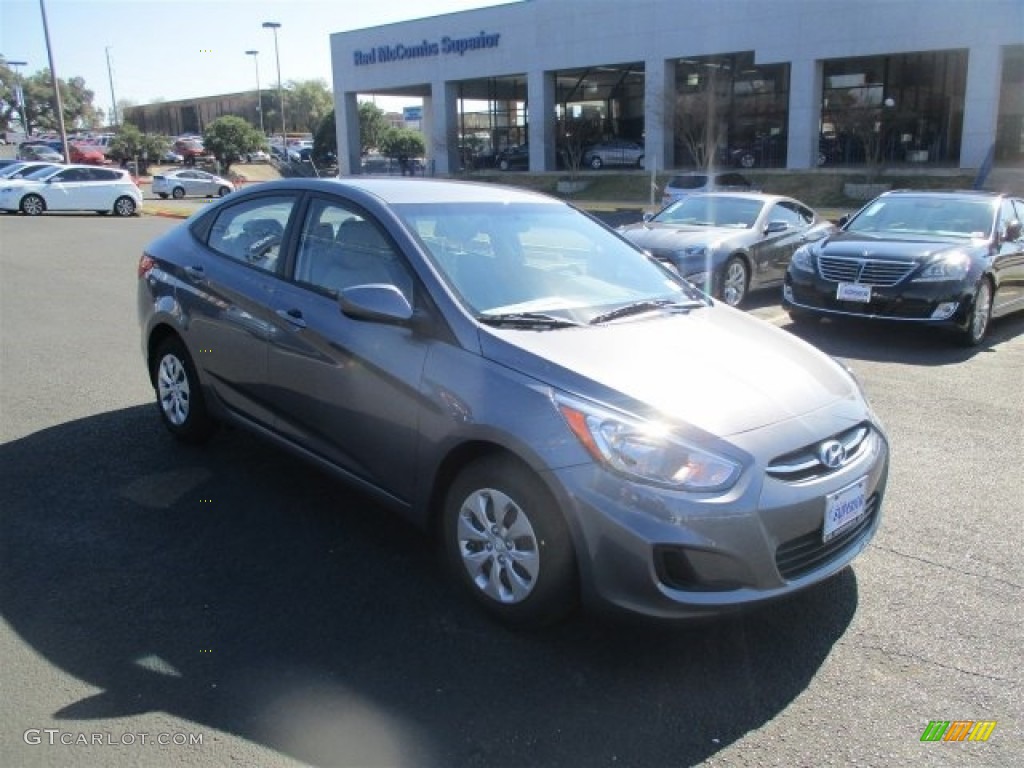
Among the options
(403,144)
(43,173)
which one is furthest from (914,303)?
(403,144)

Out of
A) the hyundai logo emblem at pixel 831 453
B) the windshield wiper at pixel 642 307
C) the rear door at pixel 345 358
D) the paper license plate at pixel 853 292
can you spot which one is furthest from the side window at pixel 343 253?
the paper license plate at pixel 853 292

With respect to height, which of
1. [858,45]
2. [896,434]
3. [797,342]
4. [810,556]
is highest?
[858,45]

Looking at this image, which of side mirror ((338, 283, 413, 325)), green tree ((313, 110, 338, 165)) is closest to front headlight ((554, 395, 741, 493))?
side mirror ((338, 283, 413, 325))

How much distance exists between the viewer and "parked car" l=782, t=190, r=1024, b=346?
8.34 meters

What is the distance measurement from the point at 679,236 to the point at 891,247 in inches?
106

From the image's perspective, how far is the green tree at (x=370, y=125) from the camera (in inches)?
2381

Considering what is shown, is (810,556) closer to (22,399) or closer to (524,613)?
(524,613)

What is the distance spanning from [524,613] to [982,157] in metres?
33.9

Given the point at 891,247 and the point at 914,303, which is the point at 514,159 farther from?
the point at 914,303

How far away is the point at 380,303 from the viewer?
363 centimetres

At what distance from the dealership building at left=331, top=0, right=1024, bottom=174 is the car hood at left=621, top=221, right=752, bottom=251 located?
81.1 ft

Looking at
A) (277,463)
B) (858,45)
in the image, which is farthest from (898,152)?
(277,463)

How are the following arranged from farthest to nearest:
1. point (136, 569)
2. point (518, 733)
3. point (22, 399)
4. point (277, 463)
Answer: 1. point (22, 399)
2. point (277, 463)
3. point (136, 569)
4. point (518, 733)

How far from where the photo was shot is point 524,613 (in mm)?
→ 3291
